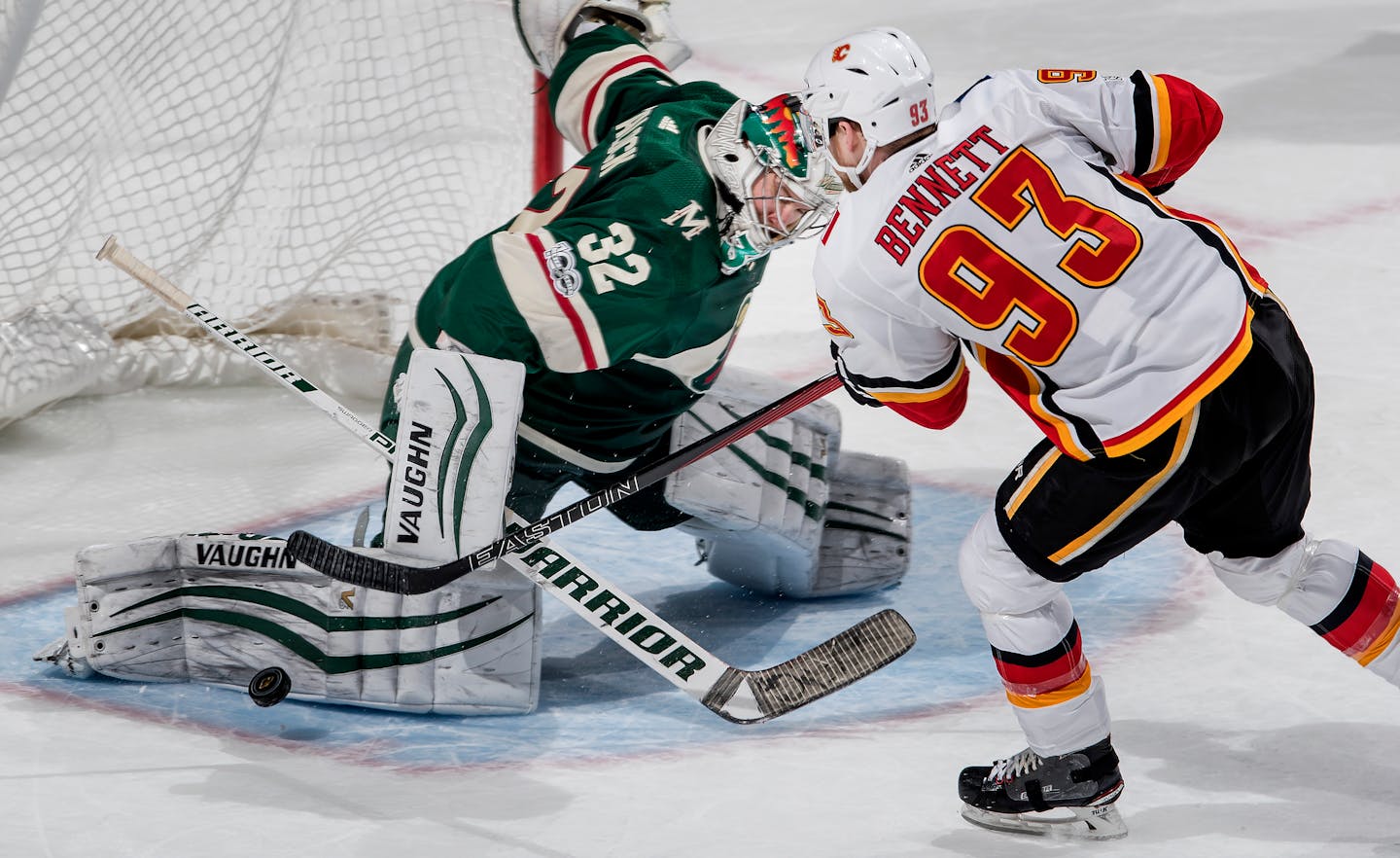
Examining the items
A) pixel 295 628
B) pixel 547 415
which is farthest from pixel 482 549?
pixel 295 628

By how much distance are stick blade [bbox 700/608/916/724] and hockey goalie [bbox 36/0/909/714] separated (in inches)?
13.7

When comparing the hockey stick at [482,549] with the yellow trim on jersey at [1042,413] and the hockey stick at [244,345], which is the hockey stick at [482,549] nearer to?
the hockey stick at [244,345]

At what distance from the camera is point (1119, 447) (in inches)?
76.5

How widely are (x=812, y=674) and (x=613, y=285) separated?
0.65 meters

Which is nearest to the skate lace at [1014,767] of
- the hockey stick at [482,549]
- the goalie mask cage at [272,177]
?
the hockey stick at [482,549]

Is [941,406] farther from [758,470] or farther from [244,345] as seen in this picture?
[244,345]

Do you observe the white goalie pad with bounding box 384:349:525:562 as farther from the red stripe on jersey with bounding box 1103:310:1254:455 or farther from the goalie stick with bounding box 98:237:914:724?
the red stripe on jersey with bounding box 1103:310:1254:455

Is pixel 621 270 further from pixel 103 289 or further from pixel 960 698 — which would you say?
A: pixel 103 289

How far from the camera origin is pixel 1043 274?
1.90 m

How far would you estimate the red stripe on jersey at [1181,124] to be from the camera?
2.07 meters

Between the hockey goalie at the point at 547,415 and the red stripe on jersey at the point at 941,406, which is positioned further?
the hockey goalie at the point at 547,415

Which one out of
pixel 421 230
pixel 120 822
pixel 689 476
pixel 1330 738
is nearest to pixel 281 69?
pixel 421 230

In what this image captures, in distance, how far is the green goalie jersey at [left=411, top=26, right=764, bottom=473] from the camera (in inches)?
94.7

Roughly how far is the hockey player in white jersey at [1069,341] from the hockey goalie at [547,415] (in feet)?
1.40
